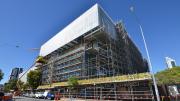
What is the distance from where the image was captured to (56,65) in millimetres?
61719

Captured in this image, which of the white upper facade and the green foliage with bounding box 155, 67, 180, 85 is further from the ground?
the white upper facade

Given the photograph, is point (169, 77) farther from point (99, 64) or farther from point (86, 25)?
point (86, 25)

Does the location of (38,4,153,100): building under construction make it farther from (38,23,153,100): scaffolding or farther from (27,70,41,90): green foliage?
(27,70,41,90): green foliage

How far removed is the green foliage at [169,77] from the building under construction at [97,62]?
184 centimetres

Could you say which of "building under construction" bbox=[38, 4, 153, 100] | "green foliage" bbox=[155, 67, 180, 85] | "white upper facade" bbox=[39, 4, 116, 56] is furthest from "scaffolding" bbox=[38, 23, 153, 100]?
"green foliage" bbox=[155, 67, 180, 85]

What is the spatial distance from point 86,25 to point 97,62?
1203 centimetres

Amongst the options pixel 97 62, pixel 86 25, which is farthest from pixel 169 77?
pixel 86 25

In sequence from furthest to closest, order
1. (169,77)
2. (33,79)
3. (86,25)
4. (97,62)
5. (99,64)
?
1. (33,79)
2. (86,25)
3. (97,62)
4. (99,64)
5. (169,77)

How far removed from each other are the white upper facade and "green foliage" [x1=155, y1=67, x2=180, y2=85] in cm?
2237

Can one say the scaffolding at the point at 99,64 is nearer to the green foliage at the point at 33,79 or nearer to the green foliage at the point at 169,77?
the green foliage at the point at 169,77

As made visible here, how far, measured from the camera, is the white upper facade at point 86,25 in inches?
1713

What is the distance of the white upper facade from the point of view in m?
43.5

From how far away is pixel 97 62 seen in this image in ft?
141

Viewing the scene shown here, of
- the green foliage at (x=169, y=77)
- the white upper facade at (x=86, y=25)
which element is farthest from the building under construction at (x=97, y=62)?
the green foliage at (x=169, y=77)
